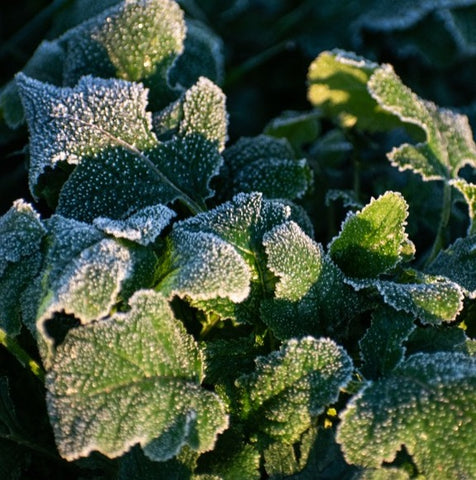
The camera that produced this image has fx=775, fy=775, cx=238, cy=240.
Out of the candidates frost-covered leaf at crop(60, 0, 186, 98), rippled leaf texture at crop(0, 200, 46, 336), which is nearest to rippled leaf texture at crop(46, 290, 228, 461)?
rippled leaf texture at crop(0, 200, 46, 336)

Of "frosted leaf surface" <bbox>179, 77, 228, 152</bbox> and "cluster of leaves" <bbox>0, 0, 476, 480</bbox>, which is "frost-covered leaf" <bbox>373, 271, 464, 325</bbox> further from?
"frosted leaf surface" <bbox>179, 77, 228, 152</bbox>

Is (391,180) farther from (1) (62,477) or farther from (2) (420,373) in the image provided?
(1) (62,477)

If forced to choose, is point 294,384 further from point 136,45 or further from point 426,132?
point 136,45

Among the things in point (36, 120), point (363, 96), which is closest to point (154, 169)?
point (36, 120)

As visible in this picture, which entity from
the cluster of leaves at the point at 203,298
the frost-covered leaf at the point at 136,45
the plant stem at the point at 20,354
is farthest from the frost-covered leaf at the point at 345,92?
the plant stem at the point at 20,354

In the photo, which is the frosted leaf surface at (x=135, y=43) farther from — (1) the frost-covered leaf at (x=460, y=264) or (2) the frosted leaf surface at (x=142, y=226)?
(1) the frost-covered leaf at (x=460, y=264)

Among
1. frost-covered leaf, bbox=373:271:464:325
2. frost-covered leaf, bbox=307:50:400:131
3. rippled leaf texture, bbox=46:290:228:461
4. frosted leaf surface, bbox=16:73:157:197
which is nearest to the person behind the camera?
rippled leaf texture, bbox=46:290:228:461

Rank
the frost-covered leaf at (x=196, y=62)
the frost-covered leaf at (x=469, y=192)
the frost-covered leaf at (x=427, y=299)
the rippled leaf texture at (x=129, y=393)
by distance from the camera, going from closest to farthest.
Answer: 1. the rippled leaf texture at (x=129, y=393)
2. the frost-covered leaf at (x=427, y=299)
3. the frost-covered leaf at (x=469, y=192)
4. the frost-covered leaf at (x=196, y=62)
